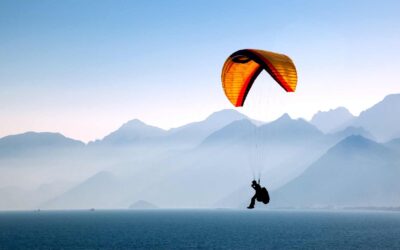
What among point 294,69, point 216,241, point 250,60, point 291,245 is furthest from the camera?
point 216,241

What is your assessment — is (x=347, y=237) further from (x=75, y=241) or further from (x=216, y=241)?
(x=75, y=241)

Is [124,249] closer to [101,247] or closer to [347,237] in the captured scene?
[101,247]

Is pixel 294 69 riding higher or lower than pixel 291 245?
higher

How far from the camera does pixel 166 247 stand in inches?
5320

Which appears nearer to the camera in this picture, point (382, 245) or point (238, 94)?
point (238, 94)

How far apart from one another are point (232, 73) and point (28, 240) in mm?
138450

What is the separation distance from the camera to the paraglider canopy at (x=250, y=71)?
38000 millimetres

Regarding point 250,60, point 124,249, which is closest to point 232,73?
point 250,60

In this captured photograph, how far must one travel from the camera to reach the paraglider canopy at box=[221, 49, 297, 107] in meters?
38.0

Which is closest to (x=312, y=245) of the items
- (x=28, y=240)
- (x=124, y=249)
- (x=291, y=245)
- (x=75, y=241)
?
(x=291, y=245)

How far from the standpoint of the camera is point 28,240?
162 metres

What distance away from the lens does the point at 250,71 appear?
43.6m

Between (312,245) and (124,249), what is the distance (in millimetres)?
52050

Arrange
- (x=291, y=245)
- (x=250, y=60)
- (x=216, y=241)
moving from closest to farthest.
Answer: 1. (x=250, y=60)
2. (x=291, y=245)
3. (x=216, y=241)
